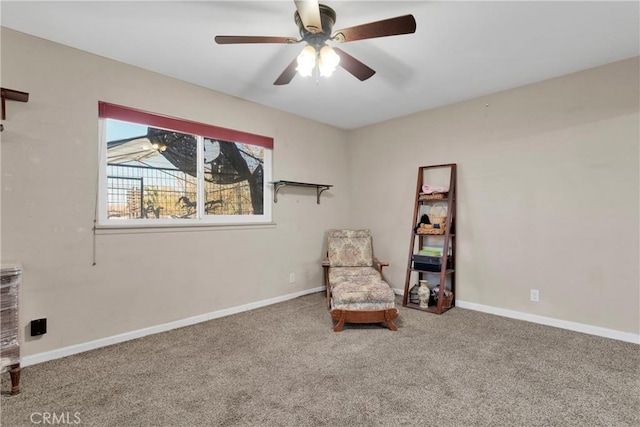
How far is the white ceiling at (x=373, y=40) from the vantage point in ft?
6.52

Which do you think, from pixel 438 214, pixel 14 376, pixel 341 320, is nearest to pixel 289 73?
pixel 341 320

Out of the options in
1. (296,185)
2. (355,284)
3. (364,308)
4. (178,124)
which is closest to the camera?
(364,308)

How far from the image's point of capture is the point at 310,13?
5.25ft

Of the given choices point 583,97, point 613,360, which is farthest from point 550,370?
point 583,97

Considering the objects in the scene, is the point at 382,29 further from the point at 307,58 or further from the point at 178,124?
the point at 178,124

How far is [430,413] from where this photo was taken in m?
1.70

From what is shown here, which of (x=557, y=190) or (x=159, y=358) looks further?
(x=557, y=190)

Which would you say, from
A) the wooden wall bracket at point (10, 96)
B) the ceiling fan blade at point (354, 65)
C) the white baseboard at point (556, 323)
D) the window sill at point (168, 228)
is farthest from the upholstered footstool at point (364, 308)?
the wooden wall bracket at point (10, 96)

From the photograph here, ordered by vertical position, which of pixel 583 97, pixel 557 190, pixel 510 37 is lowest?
pixel 557 190

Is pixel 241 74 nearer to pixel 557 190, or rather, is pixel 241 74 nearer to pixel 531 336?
pixel 557 190

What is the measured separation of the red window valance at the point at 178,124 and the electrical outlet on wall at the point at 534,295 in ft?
10.8

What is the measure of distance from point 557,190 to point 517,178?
0.37 m

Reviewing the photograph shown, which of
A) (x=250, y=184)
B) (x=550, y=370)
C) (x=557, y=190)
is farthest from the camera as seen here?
(x=250, y=184)

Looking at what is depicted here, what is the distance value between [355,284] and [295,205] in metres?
1.44
